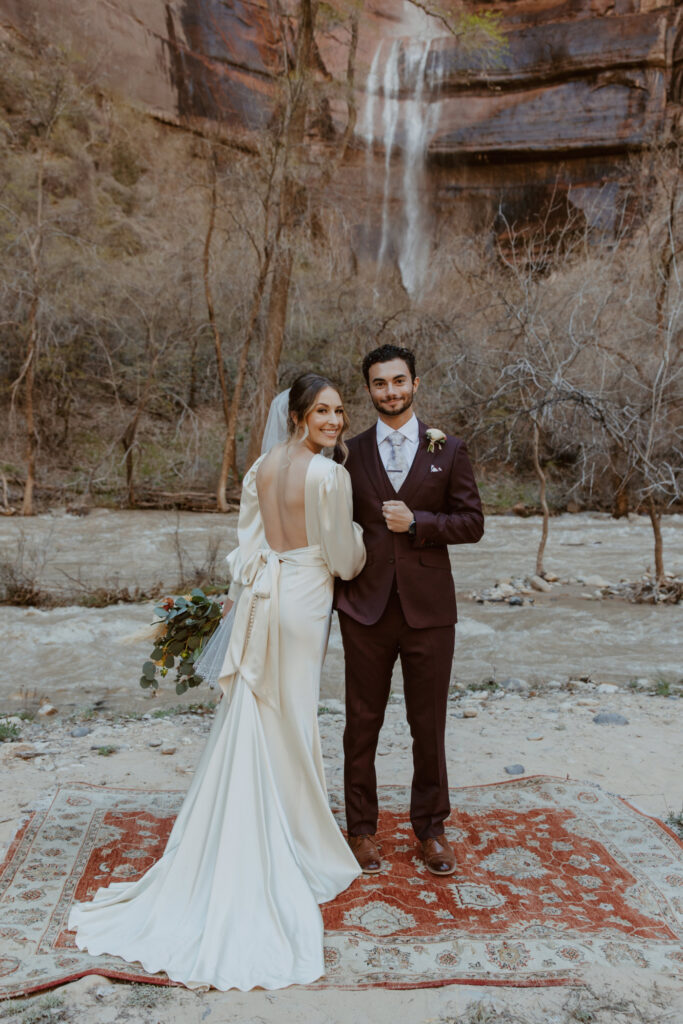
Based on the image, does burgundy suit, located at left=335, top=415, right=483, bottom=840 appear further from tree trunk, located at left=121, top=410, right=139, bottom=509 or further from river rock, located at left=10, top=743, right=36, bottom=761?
tree trunk, located at left=121, top=410, right=139, bottom=509

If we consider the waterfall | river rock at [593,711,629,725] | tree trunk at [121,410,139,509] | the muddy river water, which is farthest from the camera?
the waterfall

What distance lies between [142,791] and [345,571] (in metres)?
1.88

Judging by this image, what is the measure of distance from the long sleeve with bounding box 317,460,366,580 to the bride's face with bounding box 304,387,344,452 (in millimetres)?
101

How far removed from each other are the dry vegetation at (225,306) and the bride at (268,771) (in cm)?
880

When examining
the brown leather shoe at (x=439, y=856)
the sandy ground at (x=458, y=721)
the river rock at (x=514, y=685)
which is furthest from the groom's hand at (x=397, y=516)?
the river rock at (x=514, y=685)

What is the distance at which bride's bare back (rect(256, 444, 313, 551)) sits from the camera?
3191 millimetres

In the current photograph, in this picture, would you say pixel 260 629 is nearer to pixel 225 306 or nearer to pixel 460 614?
pixel 460 614

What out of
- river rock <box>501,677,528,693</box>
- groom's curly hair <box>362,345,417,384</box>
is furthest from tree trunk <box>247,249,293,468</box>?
groom's curly hair <box>362,345,417,384</box>

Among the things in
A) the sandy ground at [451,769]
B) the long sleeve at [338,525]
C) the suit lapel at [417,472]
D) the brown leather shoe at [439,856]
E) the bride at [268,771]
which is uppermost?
the suit lapel at [417,472]

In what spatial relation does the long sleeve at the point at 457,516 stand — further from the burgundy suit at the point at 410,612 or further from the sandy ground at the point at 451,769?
the sandy ground at the point at 451,769

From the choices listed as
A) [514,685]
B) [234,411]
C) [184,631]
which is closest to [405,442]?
[184,631]

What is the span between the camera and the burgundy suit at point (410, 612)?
10.8ft

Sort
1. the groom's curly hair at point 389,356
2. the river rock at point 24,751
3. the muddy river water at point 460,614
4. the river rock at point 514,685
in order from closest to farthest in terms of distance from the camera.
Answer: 1. the groom's curly hair at point 389,356
2. the river rock at point 24,751
3. the river rock at point 514,685
4. the muddy river water at point 460,614

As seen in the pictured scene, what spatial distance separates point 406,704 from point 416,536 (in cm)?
72
